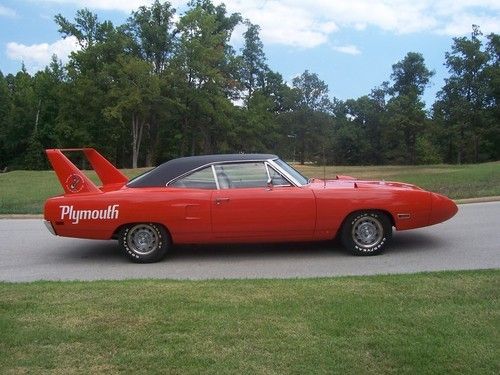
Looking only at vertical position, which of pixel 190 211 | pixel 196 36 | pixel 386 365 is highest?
pixel 196 36

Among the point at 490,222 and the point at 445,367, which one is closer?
the point at 445,367

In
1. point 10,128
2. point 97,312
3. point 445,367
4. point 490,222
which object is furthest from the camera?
point 10,128

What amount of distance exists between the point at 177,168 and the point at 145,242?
1.09m

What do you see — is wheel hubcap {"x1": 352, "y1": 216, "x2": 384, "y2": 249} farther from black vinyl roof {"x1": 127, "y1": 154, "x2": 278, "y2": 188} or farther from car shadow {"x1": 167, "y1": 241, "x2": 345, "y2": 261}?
black vinyl roof {"x1": 127, "y1": 154, "x2": 278, "y2": 188}

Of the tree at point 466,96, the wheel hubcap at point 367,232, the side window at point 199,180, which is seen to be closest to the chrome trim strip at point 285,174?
the side window at point 199,180

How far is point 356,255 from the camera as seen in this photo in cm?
730

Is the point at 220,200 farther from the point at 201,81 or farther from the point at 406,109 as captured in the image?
the point at 406,109

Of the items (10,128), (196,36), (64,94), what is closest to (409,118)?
(196,36)

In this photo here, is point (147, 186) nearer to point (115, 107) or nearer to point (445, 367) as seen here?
point (445, 367)

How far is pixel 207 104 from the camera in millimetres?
56406

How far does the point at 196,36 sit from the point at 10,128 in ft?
87.4

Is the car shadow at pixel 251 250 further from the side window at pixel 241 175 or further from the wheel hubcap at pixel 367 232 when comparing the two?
the side window at pixel 241 175

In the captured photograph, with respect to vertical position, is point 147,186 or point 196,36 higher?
point 196,36

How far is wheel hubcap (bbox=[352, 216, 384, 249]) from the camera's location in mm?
7328
